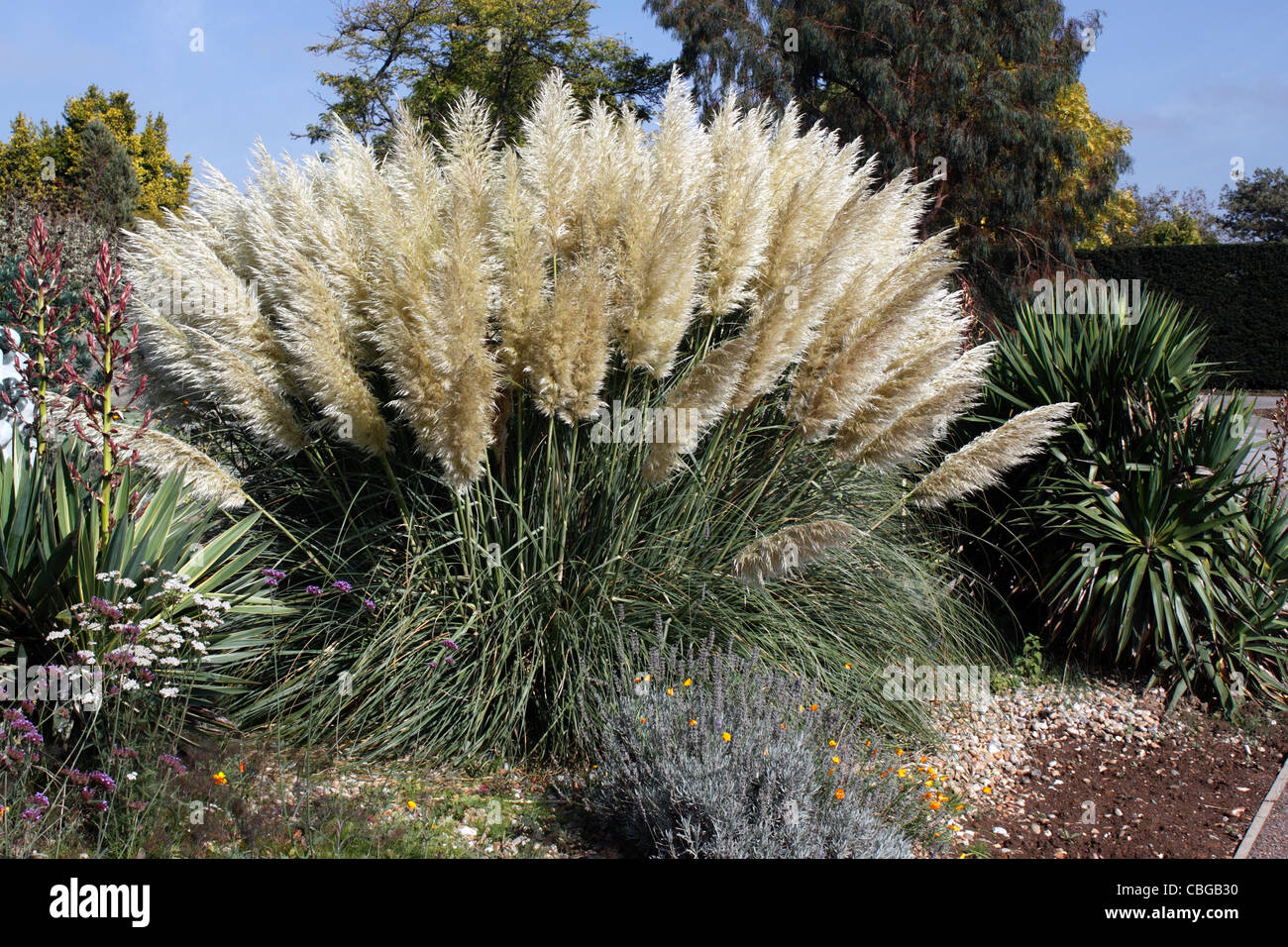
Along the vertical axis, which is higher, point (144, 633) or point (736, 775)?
point (144, 633)

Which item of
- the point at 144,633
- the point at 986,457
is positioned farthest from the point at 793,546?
the point at 144,633

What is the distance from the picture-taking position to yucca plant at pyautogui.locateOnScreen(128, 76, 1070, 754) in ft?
12.4

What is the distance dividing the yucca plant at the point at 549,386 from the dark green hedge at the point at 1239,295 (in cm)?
2162

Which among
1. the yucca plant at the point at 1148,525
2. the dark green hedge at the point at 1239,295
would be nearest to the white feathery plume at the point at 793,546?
the yucca plant at the point at 1148,525

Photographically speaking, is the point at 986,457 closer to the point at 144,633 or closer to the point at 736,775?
the point at 736,775

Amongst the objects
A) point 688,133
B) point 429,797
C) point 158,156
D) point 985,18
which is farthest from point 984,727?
point 158,156

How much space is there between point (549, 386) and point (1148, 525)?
3637mm

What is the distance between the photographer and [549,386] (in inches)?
149

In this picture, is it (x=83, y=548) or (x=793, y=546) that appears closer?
(x=793, y=546)

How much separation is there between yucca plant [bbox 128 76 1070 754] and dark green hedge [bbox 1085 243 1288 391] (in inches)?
851

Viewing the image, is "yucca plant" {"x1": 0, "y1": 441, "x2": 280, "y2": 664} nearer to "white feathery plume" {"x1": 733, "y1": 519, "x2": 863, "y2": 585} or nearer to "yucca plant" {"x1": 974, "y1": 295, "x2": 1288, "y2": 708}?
"white feathery plume" {"x1": 733, "y1": 519, "x2": 863, "y2": 585}

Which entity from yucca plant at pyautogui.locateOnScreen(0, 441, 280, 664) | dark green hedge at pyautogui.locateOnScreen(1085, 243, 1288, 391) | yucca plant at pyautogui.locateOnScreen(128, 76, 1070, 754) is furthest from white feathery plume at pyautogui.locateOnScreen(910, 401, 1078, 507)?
dark green hedge at pyautogui.locateOnScreen(1085, 243, 1288, 391)

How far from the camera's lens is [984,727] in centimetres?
488
